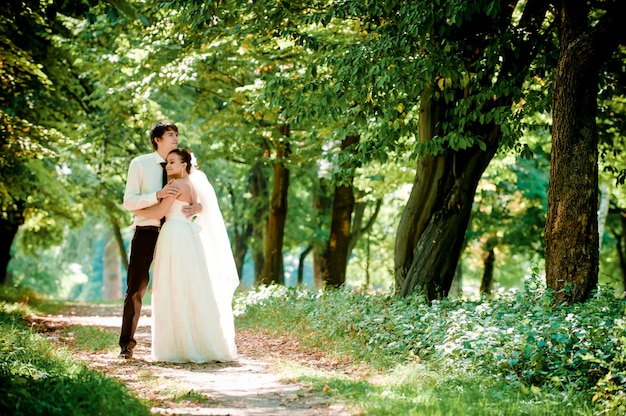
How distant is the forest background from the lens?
8.45 metres

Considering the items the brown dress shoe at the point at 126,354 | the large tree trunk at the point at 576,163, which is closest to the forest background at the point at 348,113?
the large tree trunk at the point at 576,163

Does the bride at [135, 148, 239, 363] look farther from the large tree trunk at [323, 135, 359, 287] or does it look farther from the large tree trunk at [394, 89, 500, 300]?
the large tree trunk at [323, 135, 359, 287]

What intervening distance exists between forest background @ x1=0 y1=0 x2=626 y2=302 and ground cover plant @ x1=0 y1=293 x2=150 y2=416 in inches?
136

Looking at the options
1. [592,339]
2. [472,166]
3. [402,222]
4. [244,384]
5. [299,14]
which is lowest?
[244,384]

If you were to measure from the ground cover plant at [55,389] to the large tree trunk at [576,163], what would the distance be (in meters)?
5.14

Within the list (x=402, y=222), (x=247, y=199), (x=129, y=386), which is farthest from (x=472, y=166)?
(x=247, y=199)

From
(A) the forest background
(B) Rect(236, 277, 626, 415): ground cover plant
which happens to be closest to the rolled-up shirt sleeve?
(A) the forest background

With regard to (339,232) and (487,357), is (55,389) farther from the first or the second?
(339,232)

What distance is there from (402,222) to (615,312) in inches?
183

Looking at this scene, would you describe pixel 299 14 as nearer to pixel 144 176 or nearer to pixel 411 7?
pixel 411 7

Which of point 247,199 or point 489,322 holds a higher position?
point 247,199

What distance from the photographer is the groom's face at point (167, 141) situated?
8617mm

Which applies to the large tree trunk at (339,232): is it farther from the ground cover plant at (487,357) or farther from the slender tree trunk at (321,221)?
the slender tree trunk at (321,221)

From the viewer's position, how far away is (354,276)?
148 ft
